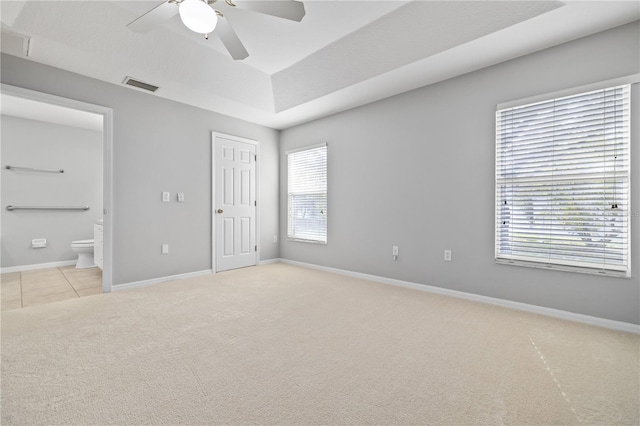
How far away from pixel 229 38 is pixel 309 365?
2.58m

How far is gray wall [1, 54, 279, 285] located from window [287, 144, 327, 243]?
49.4 inches

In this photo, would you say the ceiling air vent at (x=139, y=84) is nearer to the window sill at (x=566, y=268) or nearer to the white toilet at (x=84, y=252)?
the white toilet at (x=84, y=252)

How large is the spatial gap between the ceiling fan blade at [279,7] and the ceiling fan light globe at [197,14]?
27 centimetres

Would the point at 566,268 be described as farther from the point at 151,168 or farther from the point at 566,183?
the point at 151,168

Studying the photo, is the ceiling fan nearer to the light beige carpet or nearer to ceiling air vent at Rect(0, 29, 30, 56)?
ceiling air vent at Rect(0, 29, 30, 56)

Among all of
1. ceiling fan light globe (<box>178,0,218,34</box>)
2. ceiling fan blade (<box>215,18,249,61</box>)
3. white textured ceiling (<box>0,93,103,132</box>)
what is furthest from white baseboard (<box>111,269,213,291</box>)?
ceiling fan light globe (<box>178,0,218,34</box>)

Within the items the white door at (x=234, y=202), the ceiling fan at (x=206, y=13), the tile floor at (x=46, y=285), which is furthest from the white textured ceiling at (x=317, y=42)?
the tile floor at (x=46, y=285)

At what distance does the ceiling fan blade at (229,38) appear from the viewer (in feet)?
7.34

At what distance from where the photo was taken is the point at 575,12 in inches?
89.0

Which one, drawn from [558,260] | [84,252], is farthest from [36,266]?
[558,260]

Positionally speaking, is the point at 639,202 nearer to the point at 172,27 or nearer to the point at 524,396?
the point at 524,396

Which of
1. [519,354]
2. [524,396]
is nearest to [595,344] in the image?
[519,354]

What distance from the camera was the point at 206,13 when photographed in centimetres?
185

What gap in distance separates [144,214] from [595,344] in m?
4.80
